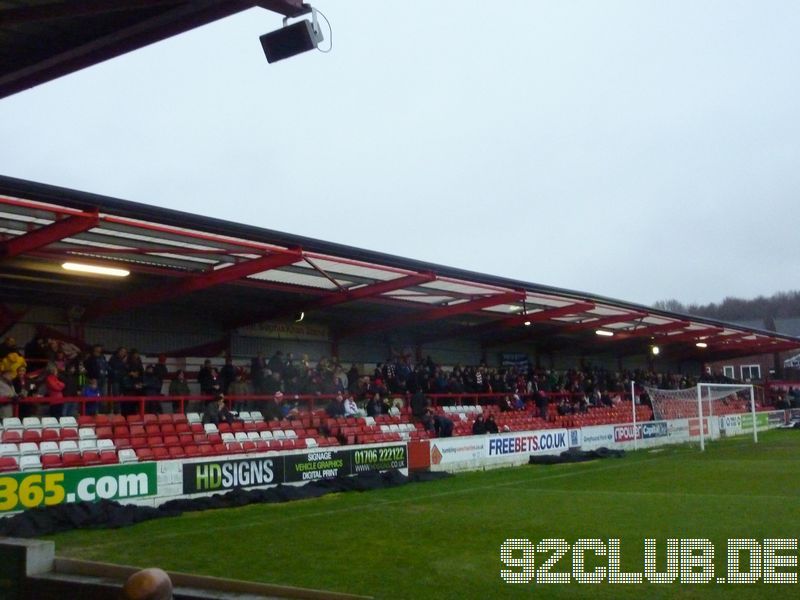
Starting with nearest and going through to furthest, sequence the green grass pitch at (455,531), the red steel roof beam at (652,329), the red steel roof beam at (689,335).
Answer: the green grass pitch at (455,531) < the red steel roof beam at (652,329) < the red steel roof beam at (689,335)

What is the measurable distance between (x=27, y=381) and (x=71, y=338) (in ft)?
12.2

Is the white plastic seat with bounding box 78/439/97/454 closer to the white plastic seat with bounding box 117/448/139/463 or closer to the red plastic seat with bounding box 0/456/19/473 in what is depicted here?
the white plastic seat with bounding box 117/448/139/463

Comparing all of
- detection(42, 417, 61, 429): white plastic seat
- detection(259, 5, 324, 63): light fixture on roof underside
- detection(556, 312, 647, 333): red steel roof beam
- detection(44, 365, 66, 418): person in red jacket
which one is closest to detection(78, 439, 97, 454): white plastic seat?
detection(42, 417, 61, 429): white plastic seat

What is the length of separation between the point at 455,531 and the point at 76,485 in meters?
6.58

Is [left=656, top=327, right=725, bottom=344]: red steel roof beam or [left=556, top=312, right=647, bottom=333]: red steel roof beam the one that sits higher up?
[left=556, top=312, right=647, bottom=333]: red steel roof beam

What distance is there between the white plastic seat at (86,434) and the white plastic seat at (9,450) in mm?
1448

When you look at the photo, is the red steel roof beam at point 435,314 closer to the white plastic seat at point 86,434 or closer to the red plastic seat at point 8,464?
the white plastic seat at point 86,434

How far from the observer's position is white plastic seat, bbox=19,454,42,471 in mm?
13852

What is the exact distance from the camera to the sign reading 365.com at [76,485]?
1303cm

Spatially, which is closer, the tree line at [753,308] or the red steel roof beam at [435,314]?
the red steel roof beam at [435,314]

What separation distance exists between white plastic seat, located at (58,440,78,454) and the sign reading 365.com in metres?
1.03

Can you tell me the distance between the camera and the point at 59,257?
1673 centimetres

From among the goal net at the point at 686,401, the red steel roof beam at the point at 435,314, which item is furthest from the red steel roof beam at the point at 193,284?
the goal net at the point at 686,401

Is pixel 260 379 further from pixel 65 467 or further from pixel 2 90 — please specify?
pixel 2 90
